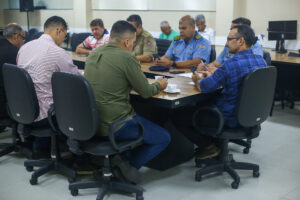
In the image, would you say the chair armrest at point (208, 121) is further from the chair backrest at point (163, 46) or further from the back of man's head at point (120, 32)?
the chair backrest at point (163, 46)

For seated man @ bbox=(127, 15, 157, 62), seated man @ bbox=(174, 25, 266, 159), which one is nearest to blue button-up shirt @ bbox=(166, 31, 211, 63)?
seated man @ bbox=(127, 15, 157, 62)

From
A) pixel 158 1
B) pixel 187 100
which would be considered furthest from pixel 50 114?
pixel 158 1

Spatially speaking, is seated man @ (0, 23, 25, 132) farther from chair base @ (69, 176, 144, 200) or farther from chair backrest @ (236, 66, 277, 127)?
chair backrest @ (236, 66, 277, 127)

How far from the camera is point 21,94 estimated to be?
119 inches

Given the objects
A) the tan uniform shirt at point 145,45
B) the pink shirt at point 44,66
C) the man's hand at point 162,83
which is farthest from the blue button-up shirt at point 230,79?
the tan uniform shirt at point 145,45

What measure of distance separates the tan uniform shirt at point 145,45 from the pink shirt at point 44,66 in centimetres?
167

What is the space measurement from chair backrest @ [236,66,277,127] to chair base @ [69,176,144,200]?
88cm

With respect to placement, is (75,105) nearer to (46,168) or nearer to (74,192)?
(74,192)

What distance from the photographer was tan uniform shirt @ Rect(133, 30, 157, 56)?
15.4 feet

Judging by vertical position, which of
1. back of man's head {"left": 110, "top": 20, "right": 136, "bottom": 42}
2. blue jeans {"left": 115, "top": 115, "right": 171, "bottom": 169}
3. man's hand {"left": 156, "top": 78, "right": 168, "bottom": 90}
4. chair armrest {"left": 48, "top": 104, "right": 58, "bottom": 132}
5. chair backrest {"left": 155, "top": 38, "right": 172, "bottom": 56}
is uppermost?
back of man's head {"left": 110, "top": 20, "right": 136, "bottom": 42}

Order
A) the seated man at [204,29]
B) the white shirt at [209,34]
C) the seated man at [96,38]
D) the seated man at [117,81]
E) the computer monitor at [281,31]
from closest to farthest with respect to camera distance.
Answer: the seated man at [117,81] < the seated man at [96,38] < the computer monitor at [281,31] < the seated man at [204,29] < the white shirt at [209,34]

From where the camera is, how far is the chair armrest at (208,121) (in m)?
2.91

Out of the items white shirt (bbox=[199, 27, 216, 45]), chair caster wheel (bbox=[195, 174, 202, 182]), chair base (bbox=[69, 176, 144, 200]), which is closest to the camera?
chair base (bbox=[69, 176, 144, 200])

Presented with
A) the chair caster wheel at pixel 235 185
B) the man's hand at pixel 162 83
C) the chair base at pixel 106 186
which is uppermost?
the man's hand at pixel 162 83
